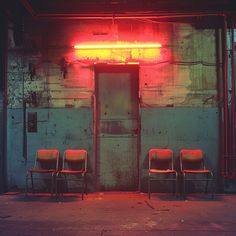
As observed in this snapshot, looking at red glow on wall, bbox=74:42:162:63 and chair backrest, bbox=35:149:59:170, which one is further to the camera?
red glow on wall, bbox=74:42:162:63

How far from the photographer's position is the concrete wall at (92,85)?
7.61m

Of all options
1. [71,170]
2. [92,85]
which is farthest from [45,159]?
[92,85]

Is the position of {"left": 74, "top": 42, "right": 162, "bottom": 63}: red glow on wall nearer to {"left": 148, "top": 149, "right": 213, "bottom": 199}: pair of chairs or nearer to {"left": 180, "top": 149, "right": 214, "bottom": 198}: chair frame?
{"left": 148, "top": 149, "right": 213, "bottom": 199}: pair of chairs

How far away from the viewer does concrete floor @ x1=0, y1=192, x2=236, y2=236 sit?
16.4 ft

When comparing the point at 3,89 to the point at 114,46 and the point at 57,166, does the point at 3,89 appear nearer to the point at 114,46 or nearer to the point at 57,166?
the point at 57,166

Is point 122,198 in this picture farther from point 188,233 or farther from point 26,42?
point 26,42

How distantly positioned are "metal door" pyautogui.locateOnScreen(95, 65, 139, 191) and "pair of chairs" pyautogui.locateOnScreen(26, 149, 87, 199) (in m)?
0.41

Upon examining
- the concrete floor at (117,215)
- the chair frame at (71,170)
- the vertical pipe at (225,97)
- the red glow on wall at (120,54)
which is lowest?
the concrete floor at (117,215)

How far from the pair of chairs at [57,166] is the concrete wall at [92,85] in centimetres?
19

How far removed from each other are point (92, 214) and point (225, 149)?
3122 millimetres

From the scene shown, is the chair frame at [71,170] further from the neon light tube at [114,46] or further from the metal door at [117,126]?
the neon light tube at [114,46]

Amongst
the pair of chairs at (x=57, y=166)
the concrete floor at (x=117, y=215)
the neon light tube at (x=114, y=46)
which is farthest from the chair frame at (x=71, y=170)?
the neon light tube at (x=114, y=46)

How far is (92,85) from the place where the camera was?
25.3 feet

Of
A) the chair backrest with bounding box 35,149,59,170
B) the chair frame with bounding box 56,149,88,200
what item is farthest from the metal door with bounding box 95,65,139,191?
the chair backrest with bounding box 35,149,59,170
